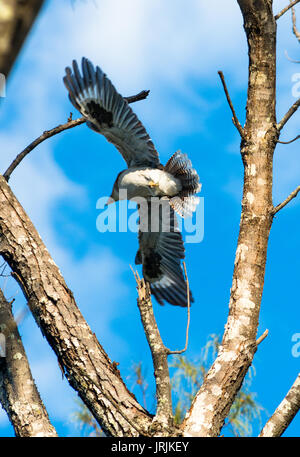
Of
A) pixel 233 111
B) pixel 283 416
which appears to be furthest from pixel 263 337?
pixel 233 111

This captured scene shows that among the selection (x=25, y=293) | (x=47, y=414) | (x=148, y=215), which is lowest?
(x=47, y=414)

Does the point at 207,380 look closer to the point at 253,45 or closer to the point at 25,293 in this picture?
the point at 25,293

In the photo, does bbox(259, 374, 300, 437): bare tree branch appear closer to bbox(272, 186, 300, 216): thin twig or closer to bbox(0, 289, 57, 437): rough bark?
bbox(272, 186, 300, 216): thin twig

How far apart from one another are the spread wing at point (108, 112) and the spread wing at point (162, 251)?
48 cm

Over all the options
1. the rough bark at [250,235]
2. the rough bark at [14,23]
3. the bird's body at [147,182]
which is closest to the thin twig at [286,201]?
the rough bark at [250,235]

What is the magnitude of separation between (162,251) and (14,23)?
4.22 meters

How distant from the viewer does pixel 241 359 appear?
11.5 feet

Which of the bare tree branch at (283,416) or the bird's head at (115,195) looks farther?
the bird's head at (115,195)

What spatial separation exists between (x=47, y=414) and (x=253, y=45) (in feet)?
10.1

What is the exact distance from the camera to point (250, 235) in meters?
3.86

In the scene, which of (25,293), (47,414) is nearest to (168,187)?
(25,293)

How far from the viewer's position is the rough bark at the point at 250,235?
341 centimetres

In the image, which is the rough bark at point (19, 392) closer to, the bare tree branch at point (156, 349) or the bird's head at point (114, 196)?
the bare tree branch at point (156, 349)

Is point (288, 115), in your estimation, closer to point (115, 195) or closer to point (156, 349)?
point (115, 195)
